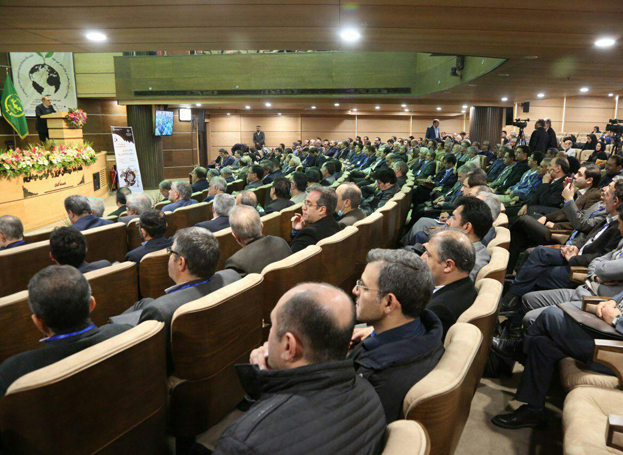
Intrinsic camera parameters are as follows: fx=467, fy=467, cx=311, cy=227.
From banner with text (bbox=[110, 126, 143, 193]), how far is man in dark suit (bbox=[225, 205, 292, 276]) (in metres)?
9.61

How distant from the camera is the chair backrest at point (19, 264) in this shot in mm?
3004

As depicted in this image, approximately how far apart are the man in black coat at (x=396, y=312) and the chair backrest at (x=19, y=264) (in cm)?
248

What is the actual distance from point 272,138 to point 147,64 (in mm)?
9348

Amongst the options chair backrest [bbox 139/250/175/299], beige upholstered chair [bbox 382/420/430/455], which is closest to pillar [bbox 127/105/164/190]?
chair backrest [bbox 139/250/175/299]

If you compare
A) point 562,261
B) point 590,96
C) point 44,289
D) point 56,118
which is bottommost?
point 562,261

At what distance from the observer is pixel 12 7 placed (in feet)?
12.2

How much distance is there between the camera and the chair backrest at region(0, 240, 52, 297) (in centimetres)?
300

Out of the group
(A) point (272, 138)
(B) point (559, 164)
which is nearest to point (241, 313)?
(B) point (559, 164)

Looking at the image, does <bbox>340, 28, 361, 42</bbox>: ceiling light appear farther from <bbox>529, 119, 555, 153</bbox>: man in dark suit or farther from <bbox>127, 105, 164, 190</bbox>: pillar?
<bbox>127, 105, 164, 190</bbox>: pillar

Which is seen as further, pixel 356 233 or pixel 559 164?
pixel 559 164

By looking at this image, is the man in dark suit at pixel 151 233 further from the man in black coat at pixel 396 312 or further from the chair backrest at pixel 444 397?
the chair backrest at pixel 444 397

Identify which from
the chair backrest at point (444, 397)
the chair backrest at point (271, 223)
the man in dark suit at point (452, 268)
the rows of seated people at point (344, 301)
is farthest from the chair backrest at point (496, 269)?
the chair backrest at point (271, 223)

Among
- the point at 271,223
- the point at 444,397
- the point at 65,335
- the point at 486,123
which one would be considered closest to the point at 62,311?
the point at 65,335

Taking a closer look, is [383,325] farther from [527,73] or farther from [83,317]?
[527,73]
